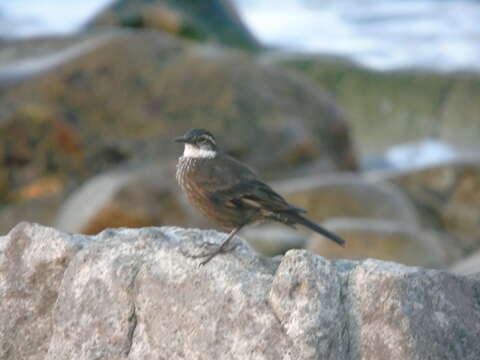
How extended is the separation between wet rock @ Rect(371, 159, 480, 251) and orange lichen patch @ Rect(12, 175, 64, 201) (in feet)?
16.0

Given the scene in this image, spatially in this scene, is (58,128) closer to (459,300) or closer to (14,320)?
(14,320)

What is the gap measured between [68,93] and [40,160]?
0.98m

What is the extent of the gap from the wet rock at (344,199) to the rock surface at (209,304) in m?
7.89

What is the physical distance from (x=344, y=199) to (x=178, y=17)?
10965mm

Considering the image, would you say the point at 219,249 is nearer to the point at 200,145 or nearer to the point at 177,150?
the point at 200,145

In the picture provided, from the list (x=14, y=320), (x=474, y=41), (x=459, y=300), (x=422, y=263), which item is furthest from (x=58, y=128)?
(x=474, y=41)

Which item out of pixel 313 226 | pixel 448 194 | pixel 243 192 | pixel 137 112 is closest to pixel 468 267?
pixel 313 226

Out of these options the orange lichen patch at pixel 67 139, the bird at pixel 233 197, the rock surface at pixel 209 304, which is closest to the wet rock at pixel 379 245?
the orange lichen patch at pixel 67 139

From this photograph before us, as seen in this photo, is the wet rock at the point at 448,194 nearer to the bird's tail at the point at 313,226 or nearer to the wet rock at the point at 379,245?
the wet rock at the point at 379,245

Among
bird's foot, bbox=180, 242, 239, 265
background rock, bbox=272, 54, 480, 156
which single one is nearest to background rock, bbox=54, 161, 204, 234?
bird's foot, bbox=180, 242, 239, 265

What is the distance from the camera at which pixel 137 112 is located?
45.5 ft

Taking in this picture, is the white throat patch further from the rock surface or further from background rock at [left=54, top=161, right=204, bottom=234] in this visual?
background rock at [left=54, top=161, right=204, bottom=234]

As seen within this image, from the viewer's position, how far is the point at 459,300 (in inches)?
168

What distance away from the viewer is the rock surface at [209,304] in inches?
162
